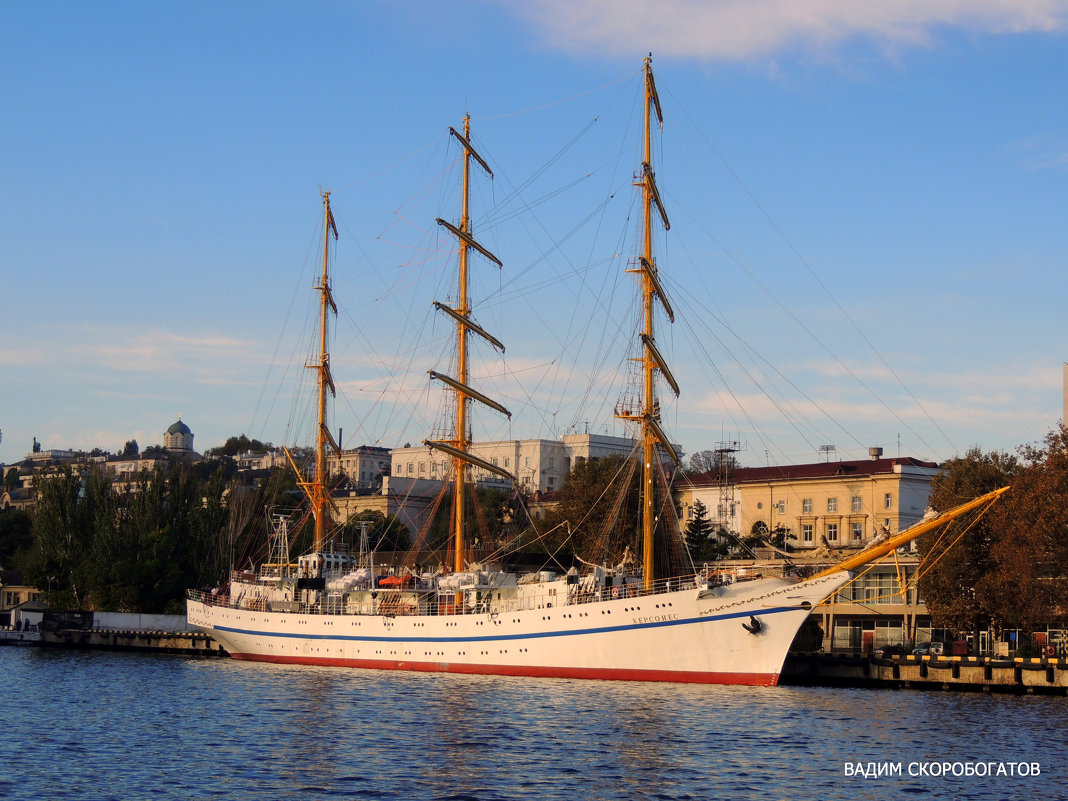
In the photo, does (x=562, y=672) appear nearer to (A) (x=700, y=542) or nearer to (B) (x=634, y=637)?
(B) (x=634, y=637)

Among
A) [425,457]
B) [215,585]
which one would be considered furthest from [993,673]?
[425,457]

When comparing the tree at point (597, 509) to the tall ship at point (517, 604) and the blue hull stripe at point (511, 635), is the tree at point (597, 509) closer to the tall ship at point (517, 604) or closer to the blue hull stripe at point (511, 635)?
the tall ship at point (517, 604)

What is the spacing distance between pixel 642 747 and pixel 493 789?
6.74 meters

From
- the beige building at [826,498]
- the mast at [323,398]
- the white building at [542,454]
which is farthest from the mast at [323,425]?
the white building at [542,454]

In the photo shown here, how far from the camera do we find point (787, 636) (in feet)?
157

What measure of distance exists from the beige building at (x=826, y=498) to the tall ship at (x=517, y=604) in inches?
1132

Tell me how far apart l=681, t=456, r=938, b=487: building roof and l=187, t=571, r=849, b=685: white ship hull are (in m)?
46.3

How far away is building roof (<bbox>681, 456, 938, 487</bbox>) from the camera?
100m

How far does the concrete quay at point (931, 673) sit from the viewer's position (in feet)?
161

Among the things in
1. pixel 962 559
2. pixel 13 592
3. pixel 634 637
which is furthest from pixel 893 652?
pixel 13 592

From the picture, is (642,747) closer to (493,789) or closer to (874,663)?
(493,789)

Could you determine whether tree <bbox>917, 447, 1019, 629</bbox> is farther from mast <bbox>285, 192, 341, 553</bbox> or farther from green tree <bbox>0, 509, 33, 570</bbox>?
green tree <bbox>0, 509, 33, 570</bbox>

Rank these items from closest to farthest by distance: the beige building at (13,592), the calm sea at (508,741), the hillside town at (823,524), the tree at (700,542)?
the calm sea at (508,741)
the hillside town at (823,524)
the tree at (700,542)
the beige building at (13,592)

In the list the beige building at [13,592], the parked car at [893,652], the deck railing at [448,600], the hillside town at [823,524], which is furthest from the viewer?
the beige building at [13,592]
